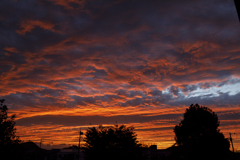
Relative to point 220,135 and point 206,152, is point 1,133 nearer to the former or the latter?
point 206,152

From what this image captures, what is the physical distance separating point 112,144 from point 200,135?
99.9ft

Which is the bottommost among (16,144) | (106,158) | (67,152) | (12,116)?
(67,152)

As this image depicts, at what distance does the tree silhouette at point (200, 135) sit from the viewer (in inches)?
1532

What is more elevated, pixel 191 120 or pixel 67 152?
pixel 191 120

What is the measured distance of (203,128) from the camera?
166 ft

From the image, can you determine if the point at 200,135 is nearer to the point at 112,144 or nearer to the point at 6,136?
the point at 112,144

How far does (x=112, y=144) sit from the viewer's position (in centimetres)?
2719

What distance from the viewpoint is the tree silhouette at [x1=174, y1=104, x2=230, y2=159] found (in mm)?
38906

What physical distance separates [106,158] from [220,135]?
110 feet

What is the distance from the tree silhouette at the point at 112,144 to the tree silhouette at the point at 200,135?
13.6 meters

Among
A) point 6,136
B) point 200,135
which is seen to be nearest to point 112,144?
point 6,136

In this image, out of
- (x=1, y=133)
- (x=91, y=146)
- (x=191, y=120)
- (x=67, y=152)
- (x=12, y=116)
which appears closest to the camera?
(x=1, y=133)

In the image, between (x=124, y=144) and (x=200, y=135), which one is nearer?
(x=124, y=144)

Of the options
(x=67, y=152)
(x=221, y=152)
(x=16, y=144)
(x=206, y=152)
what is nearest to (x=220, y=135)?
(x=221, y=152)
